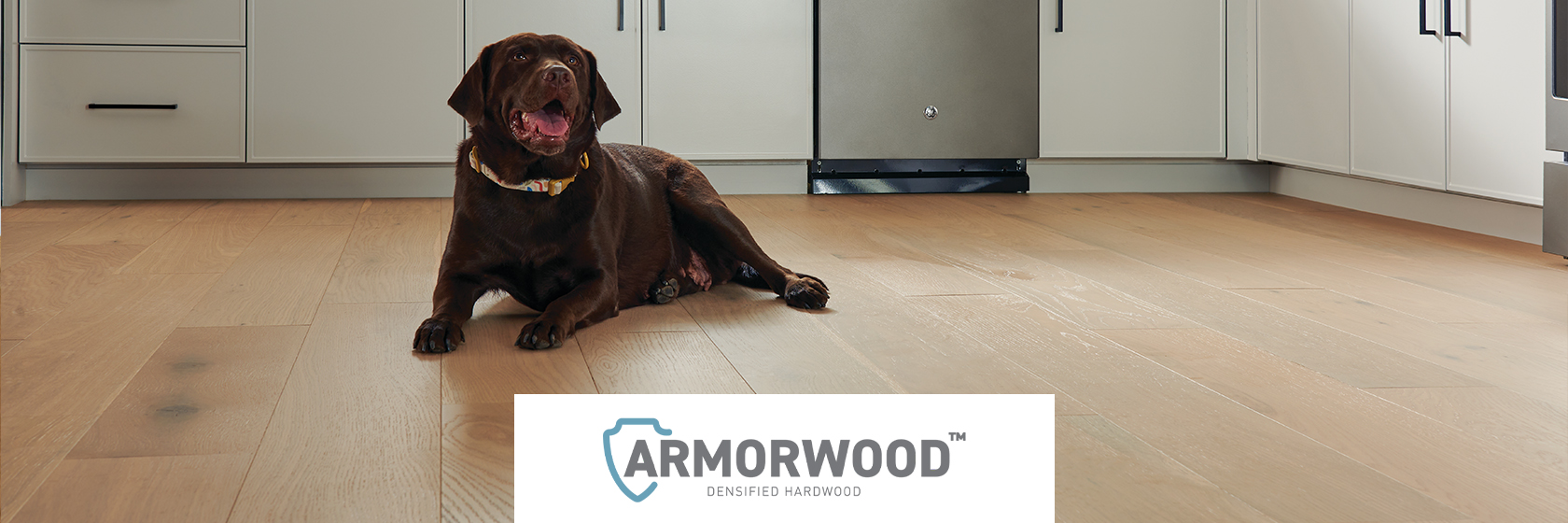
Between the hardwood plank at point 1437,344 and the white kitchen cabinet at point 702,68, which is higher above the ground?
the white kitchen cabinet at point 702,68

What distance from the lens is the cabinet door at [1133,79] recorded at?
462 centimetres

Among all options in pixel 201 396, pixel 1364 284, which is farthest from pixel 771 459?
pixel 1364 284

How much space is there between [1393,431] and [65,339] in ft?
5.83

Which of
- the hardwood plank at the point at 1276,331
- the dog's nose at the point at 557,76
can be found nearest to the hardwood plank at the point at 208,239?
the dog's nose at the point at 557,76

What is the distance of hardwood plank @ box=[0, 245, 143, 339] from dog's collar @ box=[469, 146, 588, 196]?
0.71 metres

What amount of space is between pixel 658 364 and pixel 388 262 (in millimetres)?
1274

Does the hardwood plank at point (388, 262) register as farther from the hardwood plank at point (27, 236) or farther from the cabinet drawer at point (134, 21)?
the cabinet drawer at point (134, 21)

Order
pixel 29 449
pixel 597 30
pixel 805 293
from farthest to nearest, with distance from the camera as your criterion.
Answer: pixel 597 30
pixel 805 293
pixel 29 449

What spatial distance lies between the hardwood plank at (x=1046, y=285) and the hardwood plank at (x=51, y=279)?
1672 millimetres

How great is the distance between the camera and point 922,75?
4.56 metres

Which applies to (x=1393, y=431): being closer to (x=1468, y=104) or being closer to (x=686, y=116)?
(x=1468, y=104)

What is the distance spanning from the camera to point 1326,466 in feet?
3.88

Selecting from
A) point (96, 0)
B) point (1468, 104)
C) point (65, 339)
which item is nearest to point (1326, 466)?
point (65, 339)

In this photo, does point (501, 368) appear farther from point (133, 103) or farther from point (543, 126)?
point (133, 103)
